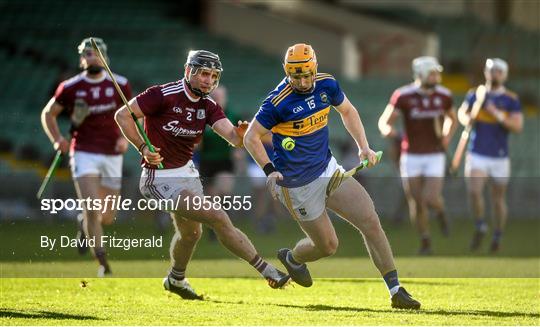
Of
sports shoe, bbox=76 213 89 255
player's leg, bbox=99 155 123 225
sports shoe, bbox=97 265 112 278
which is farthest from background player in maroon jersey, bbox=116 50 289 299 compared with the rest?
sports shoe, bbox=76 213 89 255

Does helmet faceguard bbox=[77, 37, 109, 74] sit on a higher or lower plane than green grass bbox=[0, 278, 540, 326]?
higher

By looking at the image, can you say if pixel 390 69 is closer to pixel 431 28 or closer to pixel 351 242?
pixel 431 28

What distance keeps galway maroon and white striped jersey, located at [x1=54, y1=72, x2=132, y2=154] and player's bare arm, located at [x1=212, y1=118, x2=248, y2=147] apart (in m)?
2.45

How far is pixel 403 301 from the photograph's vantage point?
1052cm

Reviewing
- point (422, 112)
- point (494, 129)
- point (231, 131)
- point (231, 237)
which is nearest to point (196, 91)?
point (231, 131)

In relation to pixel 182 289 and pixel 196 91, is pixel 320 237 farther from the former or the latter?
pixel 196 91

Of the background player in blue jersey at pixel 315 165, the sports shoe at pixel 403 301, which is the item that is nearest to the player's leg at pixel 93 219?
the background player in blue jersey at pixel 315 165

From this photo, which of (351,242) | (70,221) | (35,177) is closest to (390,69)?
(35,177)

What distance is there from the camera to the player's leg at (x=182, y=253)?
11.3 metres

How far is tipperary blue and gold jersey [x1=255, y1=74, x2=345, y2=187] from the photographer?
1054cm

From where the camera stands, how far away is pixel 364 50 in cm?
3039

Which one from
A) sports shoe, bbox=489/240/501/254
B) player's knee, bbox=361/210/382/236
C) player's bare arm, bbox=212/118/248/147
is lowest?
sports shoe, bbox=489/240/501/254

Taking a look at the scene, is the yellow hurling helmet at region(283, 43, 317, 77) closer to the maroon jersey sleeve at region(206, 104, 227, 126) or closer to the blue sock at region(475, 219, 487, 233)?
the maroon jersey sleeve at region(206, 104, 227, 126)

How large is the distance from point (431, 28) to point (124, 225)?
68.0 ft
